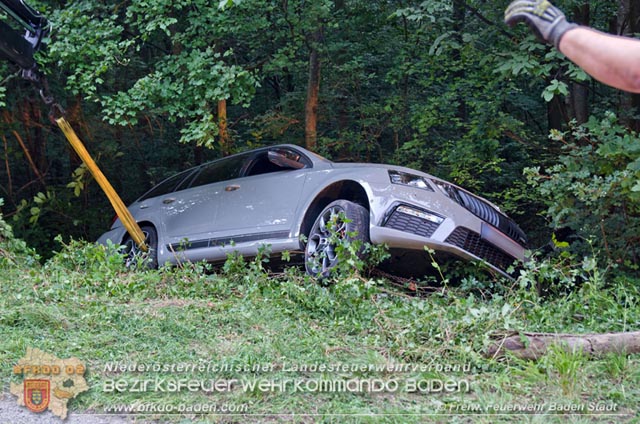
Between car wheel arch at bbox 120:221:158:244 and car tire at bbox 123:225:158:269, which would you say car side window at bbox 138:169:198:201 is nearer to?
car wheel arch at bbox 120:221:158:244

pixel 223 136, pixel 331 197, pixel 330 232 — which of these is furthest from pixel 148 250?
pixel 223 136

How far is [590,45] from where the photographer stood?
2.39 meters

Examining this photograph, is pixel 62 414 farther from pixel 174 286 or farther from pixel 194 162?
pixel 194 162

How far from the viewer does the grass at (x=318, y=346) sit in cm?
309

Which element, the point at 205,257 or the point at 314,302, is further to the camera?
the point at 205,257

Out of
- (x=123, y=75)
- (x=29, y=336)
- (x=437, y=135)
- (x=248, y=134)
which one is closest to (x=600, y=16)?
(x=437, y=135)

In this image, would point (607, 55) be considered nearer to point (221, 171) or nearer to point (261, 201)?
point (261, 201)

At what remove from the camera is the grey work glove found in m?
2.47

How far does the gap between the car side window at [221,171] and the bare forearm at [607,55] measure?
17.4ft

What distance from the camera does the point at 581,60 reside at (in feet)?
7.95

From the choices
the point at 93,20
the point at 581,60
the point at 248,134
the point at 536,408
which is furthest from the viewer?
the point at 248,134

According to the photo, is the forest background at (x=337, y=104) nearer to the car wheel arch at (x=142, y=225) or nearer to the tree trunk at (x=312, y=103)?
the tree trunk at (x=312, y=103)

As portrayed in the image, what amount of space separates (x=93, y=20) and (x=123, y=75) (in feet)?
10.1

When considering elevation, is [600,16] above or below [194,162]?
above
